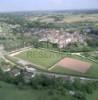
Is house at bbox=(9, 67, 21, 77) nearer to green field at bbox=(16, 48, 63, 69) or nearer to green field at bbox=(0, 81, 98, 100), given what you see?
green field at bbox=(0, 81, 98, 100)

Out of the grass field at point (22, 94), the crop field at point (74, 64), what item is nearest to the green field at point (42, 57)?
the crop field at point (74, 64)

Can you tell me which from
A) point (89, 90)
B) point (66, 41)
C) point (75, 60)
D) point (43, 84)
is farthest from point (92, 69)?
point (66, 41)

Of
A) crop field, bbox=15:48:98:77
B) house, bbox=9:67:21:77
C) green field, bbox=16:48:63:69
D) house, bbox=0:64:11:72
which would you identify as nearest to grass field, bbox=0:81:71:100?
house, bbox=9:67:21:77

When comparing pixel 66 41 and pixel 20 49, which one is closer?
pixel 20 49

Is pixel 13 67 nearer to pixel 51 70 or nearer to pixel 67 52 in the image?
pixel 51 70

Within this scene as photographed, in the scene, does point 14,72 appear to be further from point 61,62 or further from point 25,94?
point 61,62

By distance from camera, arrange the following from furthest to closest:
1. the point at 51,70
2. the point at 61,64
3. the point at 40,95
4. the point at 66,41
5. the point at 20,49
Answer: the point at 66,41
the point at 20,49
the point at 61,64
the point at 51,70
the point at 40,95

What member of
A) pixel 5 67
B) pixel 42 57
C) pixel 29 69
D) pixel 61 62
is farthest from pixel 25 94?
pixel 42 57
